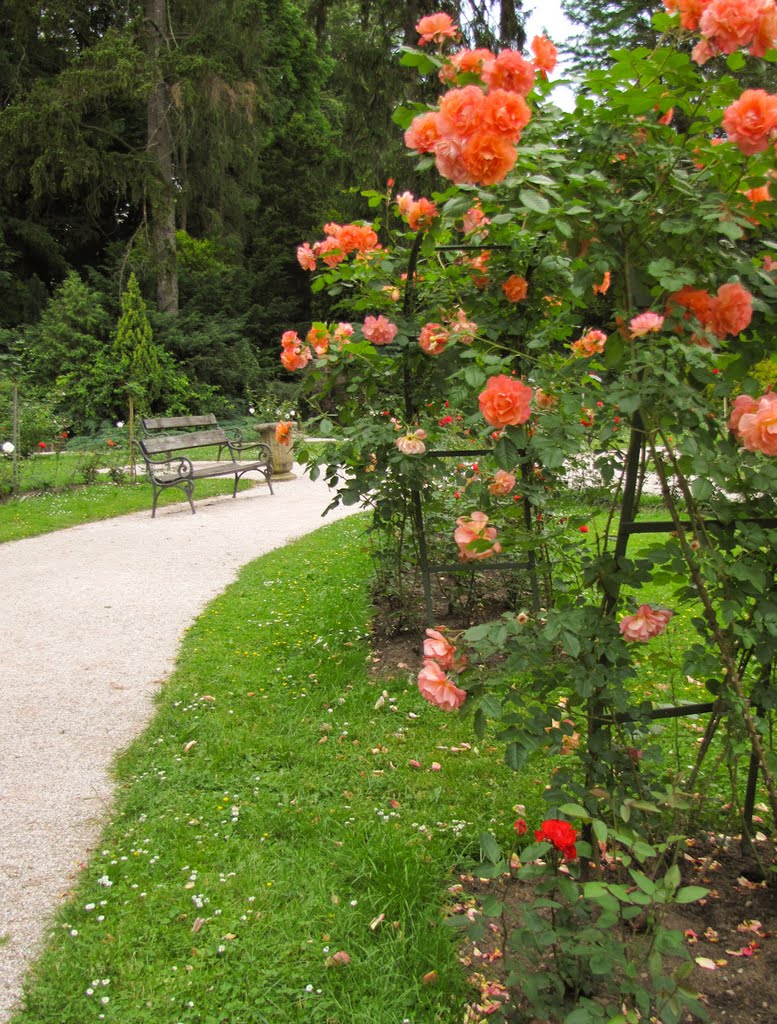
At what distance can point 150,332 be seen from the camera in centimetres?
1697

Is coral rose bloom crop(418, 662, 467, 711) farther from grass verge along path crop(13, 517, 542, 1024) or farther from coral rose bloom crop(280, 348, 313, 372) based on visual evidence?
coral rose bloom crop(280, 348, 313, 372)

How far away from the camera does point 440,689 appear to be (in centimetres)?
166

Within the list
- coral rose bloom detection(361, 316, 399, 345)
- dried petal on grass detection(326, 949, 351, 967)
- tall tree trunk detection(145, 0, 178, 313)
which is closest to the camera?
dried petal on grass detection(326, 949, 351, 967)

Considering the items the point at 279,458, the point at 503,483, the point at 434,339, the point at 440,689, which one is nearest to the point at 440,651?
the point at 440,689

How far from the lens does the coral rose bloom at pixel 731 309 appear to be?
147 centimetres

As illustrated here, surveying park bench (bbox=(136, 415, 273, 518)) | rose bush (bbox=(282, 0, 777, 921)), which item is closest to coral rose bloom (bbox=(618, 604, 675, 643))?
rose bush (bbox=(282, 0, 777, 921))

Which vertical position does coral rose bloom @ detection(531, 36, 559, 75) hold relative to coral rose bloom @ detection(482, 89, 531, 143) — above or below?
above

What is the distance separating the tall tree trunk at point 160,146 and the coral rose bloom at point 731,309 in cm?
1723

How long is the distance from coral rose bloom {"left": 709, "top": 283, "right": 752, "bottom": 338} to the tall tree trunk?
17.2m

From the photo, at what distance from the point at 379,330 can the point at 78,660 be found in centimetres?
253

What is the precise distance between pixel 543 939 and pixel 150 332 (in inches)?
668

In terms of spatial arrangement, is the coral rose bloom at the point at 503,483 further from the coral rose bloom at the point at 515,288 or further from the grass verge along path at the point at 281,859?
the grass verge along path at the point at 281,859

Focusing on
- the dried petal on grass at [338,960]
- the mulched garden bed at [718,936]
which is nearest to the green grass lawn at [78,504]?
the dried petal on grass at [338,960]

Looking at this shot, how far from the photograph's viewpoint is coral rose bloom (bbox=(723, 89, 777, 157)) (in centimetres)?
132
